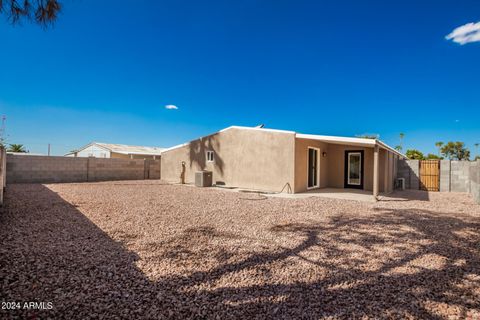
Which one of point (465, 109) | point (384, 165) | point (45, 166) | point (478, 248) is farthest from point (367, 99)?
point (45, 166)

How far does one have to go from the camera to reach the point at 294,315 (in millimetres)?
2312

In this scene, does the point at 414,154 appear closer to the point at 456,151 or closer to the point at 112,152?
the point at 456,151

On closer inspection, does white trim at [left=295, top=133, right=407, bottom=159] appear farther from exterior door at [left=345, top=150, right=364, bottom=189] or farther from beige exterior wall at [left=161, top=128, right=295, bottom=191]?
exterior door at [left=345, top=150, right=364, bottom=189]

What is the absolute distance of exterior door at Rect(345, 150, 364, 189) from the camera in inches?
512

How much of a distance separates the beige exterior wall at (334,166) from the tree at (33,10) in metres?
9.46

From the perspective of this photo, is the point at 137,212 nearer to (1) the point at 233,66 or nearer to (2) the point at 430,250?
(2) the point at 430,250

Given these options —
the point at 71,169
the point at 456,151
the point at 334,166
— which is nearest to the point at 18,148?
the point at 71,169

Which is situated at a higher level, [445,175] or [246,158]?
[246,158]

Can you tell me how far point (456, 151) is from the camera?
110 ft

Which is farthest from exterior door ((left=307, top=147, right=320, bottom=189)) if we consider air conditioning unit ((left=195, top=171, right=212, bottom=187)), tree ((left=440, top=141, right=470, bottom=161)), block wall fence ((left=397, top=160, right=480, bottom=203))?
tree ((left=440, top=141, right=470, bottom=161))

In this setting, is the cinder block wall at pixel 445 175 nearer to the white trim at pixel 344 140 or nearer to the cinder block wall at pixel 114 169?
the white trim at pixel 344 140

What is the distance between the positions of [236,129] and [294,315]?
11846 mm

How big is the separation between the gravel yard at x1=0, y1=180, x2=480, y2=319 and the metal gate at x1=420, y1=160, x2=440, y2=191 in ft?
33.5

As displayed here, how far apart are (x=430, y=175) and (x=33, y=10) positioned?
19.0 m
